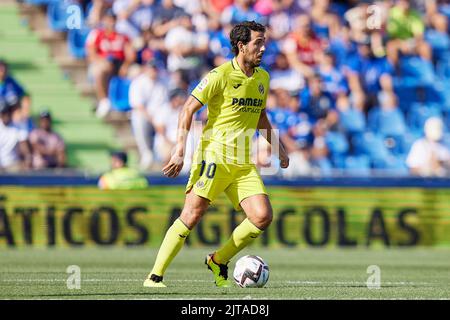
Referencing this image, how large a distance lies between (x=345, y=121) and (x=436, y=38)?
123 inches

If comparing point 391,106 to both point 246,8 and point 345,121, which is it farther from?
point 246,8

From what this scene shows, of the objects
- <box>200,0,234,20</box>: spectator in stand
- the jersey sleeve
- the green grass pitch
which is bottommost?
the green grass pitch

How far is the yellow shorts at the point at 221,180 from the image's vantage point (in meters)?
10.8

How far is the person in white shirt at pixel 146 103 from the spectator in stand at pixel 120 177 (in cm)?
132

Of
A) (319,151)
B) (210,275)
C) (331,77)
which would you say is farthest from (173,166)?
(331,77)

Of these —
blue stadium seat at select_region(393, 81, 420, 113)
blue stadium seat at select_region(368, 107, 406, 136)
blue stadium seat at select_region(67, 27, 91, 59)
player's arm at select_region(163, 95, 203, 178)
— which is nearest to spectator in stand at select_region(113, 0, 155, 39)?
blue stadium seat at select_region(67, 27, 91, 59)

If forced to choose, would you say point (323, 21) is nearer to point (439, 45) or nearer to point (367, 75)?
point (367, 75)

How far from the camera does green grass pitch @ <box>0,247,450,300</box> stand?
10.2 meters

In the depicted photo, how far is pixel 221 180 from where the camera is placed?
35.7 ft

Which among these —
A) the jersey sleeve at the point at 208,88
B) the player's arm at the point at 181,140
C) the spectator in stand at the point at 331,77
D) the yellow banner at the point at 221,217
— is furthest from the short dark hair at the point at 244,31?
the spectator in stand at the point at 331,77

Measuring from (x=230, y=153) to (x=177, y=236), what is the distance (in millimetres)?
974

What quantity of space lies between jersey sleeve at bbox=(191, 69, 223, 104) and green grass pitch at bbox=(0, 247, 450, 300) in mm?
1826

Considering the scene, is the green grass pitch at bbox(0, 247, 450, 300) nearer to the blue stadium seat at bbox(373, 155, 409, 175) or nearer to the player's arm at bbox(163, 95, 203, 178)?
the player's arm at bbox(163, 95, 203, 178)

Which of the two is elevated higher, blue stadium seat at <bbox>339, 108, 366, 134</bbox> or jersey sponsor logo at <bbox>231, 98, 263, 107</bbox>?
jersey sponsor logo at <bbox>231, 98, 263, 107</bbox>
